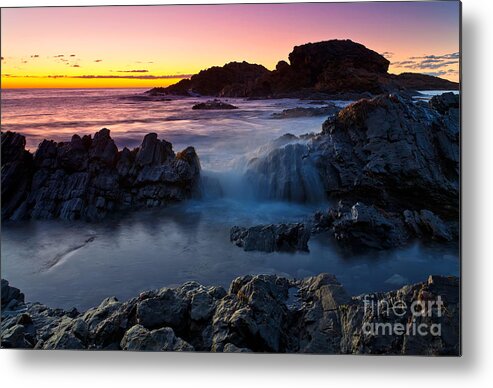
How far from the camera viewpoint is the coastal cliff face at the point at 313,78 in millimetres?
4086

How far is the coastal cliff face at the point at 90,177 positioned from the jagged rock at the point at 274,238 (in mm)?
662

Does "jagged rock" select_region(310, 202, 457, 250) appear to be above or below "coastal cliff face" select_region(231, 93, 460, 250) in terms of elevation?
below

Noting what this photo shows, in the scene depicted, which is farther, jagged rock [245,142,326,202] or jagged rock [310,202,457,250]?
jagged rock [245,142,326,202]

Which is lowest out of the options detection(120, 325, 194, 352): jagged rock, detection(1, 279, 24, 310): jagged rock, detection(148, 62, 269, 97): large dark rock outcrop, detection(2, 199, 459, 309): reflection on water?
detection(120, 325, 194, 352): jagged rock

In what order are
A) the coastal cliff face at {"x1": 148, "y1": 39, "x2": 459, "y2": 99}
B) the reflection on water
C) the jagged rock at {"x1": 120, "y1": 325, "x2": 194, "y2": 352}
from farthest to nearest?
the coastal cliff face at {"x1": 148, "y1": 39, "x2": 459, "y2": 99}
the reflection on water
the jagged rock at {"x1": 120, "y1": 325, "x2": 194, "y2": 352}

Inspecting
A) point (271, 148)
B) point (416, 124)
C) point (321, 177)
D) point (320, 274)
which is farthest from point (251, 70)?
point (320, 274)

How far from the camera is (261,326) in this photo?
149 inches

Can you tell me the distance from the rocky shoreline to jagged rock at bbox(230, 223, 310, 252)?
24 centimetres

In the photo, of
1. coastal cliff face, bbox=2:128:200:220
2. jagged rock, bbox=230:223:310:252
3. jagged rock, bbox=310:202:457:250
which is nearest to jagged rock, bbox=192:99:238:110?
coastal cliff face, bbox=2:128:200:220

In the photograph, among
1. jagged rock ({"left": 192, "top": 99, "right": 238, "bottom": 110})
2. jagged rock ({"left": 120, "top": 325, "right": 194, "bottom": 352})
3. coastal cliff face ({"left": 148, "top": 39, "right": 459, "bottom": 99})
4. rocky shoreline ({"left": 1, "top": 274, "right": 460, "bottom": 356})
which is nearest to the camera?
rocky shoreline ({"left": 1, "top": 274, "right": 460, "bottom": 356})

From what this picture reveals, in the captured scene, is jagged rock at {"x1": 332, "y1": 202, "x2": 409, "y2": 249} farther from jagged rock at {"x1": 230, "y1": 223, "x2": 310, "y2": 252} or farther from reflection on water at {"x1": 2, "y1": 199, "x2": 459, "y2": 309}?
jagged rock at {"x1": 230, "y1": 223, "x2": 310, "y2": 252}

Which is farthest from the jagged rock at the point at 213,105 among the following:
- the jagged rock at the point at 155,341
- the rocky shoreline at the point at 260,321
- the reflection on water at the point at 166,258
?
the jagged rock at the point at 155,341

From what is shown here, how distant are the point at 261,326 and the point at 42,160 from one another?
2286 millimetres

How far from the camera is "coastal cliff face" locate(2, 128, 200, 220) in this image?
4250 millimetres
